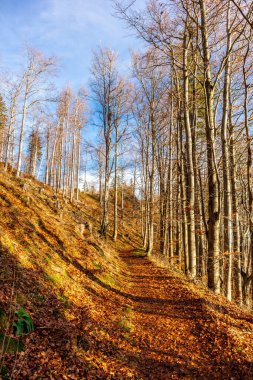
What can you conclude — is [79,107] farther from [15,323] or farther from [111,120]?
[15,323]

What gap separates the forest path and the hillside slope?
2 cm

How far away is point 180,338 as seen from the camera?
16.6 feet

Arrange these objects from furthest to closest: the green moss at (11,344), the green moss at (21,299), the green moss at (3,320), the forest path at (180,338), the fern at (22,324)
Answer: the green moss at (21,299)
the forest path at (180,338)
the fern at (22,324)
the green moss at (3,320)
the green moss at (11,344)

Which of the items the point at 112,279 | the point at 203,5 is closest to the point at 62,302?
the point at 112,279

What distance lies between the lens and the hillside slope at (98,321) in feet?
11.8

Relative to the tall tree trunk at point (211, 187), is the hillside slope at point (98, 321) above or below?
below

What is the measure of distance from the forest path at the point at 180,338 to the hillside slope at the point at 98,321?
0.02 meters

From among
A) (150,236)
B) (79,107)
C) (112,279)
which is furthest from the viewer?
(79,107)

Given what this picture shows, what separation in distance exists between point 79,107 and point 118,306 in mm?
22066

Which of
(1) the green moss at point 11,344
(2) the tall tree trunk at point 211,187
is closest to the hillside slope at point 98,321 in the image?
(1) the green moss at point 11,344

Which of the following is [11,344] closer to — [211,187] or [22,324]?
[22,324]

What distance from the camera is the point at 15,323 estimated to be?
3.66m

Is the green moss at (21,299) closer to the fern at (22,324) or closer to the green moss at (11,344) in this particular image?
the fern at (22,324)

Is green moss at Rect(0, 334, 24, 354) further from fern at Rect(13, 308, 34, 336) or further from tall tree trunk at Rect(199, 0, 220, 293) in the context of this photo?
tall tree trunk at Rect(199, 0, 220, 293)
